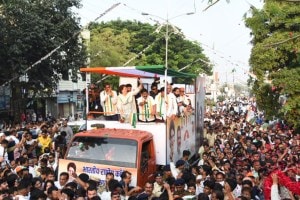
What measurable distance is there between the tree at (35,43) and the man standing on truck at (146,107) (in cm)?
925

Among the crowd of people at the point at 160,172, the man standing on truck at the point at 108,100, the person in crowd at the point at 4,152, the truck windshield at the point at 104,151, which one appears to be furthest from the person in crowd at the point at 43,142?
the truck windshield at the point at 104,151

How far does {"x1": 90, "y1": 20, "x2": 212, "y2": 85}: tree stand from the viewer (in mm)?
36062

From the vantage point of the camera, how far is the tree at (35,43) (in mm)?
19781

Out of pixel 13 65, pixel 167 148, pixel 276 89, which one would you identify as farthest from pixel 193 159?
pixel 13 65

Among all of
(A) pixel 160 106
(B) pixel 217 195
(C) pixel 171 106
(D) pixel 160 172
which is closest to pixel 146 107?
(A) pixel 160 106

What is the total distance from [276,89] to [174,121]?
3010 millimetres

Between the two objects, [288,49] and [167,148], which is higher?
[288,49]

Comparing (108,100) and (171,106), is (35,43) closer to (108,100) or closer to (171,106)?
(108,100)

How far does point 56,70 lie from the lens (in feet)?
76.5

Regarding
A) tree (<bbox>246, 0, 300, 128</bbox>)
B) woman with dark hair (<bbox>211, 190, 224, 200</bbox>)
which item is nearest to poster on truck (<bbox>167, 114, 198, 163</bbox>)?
tree (<bbox>246, 0, 300, 128</bbox>)

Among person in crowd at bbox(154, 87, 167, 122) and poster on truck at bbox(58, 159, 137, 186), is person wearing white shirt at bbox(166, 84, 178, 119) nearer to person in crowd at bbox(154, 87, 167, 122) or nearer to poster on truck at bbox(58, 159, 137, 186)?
person in crowd at bbox(154, 87, 167, 122)

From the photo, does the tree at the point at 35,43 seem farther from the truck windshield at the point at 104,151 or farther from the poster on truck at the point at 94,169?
the poster on truck at the point at 94,169

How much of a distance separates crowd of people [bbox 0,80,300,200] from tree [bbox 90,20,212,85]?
897 inches

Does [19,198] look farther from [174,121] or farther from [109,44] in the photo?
[109,44]
